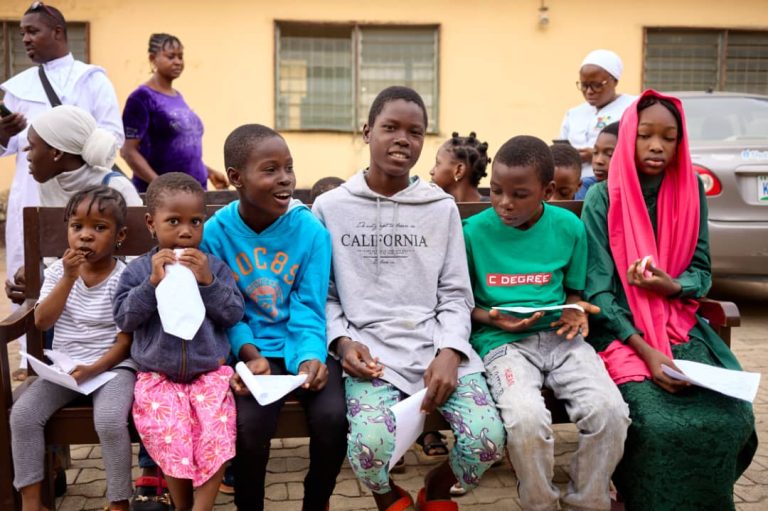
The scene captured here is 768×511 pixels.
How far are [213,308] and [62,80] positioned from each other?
7.94 ft

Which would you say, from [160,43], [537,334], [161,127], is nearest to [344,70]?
[160,43]

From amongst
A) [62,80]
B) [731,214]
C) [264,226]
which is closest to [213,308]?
[264,226]

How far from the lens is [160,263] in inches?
91.5

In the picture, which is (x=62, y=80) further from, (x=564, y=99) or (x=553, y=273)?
(x=564, y=99)

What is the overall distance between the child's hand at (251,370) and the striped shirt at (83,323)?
523 mm

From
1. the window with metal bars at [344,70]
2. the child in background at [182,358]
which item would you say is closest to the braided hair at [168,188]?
the child in background at [182,358]

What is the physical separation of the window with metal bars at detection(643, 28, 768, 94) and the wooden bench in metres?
7.87

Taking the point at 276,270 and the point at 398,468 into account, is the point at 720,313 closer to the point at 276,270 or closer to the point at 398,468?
the point at 398,468

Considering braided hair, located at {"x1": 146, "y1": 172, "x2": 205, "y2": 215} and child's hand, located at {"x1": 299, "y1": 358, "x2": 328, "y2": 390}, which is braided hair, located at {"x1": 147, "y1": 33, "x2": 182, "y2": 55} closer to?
braided hair, located at {"x1": 146, "y1": 172, "x2": 205, "y2": 215}

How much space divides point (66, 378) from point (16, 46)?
28.2 feet

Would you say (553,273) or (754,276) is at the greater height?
(553,273)

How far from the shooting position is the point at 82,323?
2.56 m

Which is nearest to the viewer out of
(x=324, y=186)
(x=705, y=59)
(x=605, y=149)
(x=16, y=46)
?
(x=605, y=149)

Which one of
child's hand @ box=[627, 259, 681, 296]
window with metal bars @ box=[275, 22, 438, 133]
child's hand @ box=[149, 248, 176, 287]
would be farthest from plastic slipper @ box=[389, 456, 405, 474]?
window with metal bars @ box=[275, 22, 438, 133]
